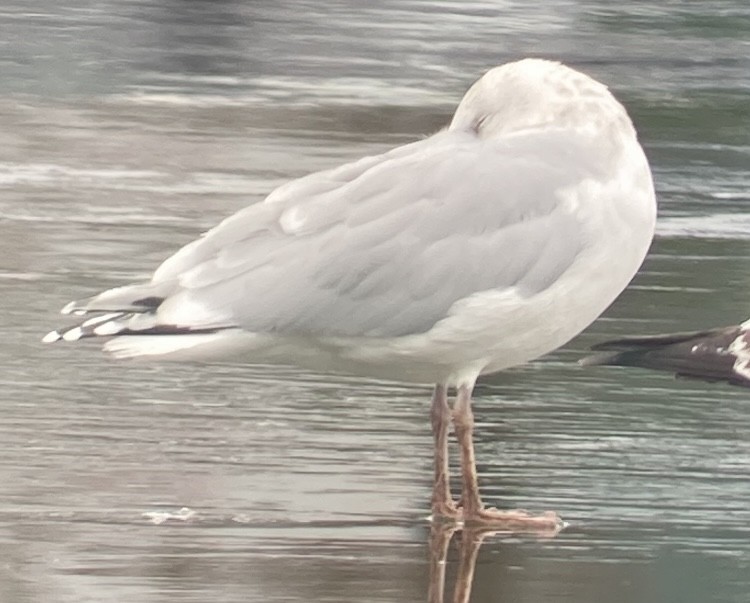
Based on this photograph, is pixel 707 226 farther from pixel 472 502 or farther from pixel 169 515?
pixel 169 515

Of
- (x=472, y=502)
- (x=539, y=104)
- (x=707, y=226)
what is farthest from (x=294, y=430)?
(x=707, y=226)

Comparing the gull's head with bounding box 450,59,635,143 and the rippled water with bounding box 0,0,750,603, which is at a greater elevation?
the gull's head with bounding box 450,59,635,143

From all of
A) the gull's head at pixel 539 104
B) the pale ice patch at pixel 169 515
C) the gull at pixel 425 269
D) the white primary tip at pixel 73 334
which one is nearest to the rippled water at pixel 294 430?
the pale ice patch at pixel 169 515

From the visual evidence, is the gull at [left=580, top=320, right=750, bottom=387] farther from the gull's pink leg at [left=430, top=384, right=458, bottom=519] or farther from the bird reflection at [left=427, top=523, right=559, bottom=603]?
the bird reflection at [left=427, top=523, right=559, bottom=603]

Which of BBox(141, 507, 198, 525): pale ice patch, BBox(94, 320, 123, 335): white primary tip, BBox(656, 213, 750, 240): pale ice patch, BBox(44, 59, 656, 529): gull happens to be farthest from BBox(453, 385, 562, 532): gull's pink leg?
BBox(656, 213, 750, 240): pale ice patch

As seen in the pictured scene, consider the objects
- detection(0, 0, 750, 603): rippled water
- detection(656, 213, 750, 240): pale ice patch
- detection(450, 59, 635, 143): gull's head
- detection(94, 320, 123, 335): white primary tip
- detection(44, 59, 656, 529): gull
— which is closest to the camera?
detection(0, 0, 750, 603): rippled water

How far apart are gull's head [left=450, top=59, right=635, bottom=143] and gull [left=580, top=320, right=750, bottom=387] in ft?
2.91

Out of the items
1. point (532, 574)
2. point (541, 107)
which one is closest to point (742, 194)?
point (541, 107)

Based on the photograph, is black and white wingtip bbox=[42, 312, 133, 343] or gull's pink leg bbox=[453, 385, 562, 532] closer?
black and white wingtip bbox=[42, 312, 133, 343]

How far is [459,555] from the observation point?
5.12m

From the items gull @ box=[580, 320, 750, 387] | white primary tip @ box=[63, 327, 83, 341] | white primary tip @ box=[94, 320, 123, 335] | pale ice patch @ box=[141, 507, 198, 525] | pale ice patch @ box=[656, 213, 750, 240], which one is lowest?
pale ice patch @ box=[656, 213, 750, 240]

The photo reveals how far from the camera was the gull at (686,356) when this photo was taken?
6355 millimetres

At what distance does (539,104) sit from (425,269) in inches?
25.9

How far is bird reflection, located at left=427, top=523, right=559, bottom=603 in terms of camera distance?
4.71 m
